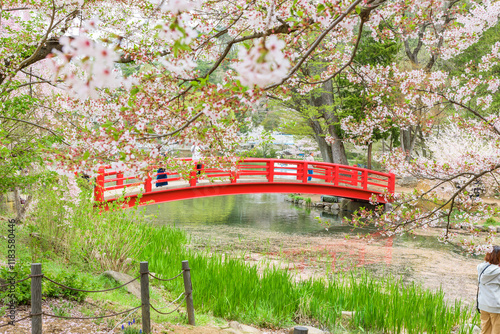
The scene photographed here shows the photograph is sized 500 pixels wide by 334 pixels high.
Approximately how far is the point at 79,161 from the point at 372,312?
299 centimetres

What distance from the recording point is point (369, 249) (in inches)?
363

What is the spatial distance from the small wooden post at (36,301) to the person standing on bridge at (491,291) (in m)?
3.44

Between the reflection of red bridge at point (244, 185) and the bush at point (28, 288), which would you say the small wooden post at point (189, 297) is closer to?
the bush at point (28, 288)

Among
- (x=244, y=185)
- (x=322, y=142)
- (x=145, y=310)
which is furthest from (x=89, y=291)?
(x=322, y=142)

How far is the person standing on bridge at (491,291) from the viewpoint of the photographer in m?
3.39

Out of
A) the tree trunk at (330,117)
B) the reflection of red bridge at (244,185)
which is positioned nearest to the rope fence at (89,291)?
the reflection of red bridge at (244,185)

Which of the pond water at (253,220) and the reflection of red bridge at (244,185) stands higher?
the reflection of red bridge at (244,185)

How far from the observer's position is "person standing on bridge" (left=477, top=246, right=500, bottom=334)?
3.39 metres

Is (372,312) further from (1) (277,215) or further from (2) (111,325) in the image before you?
(1) (277,215)

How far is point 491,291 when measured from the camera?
11.2 ft

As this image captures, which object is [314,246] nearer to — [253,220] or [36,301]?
[253,220]

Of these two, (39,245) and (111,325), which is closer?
(111,325)

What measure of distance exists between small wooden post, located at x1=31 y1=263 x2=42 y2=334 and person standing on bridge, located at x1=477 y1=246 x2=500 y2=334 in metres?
3.44

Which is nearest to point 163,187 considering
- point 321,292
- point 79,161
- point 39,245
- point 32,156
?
point 39,245
